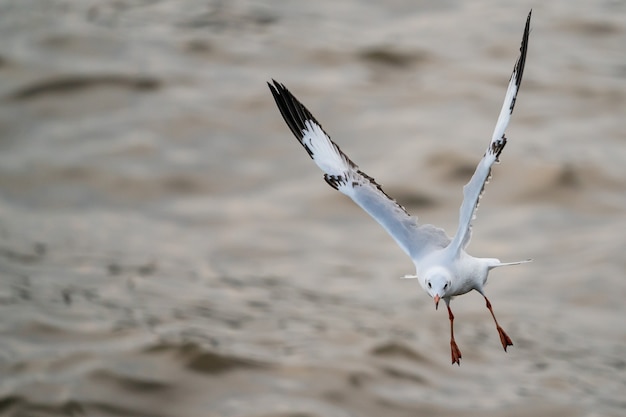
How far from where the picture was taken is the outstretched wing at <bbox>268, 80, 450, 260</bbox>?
743 centimetres

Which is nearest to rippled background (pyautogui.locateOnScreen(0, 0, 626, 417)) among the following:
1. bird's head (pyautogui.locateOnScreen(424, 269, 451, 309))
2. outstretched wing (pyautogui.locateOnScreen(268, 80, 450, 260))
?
outstretched wing (pyautogui.locateOnScreen(268, 80, 450, 260))

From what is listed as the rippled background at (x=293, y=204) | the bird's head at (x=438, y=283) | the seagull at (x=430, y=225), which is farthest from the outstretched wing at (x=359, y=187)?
the rippled background at (x=293, y=204)

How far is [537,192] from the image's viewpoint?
63.8 feet

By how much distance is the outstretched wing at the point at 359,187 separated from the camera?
7.43m

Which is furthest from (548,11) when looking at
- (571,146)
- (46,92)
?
(46,92)

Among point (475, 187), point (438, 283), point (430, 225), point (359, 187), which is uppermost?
point (359, 187)

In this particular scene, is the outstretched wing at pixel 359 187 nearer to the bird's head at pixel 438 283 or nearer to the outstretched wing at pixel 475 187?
the outstretched wing at pixel 475 187

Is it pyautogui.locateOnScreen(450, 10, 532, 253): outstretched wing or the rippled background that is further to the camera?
the rippled background

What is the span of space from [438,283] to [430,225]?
0.93 meters

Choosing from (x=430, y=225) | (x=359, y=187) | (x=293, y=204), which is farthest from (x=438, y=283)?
(x=293, y=204)

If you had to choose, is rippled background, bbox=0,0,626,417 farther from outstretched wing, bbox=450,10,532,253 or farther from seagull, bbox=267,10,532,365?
outstretched wing, bbox=450,10,532,253

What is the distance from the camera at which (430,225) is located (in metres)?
7.54

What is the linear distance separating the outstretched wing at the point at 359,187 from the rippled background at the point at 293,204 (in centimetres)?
748

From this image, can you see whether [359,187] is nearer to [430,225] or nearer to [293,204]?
[430,225]
